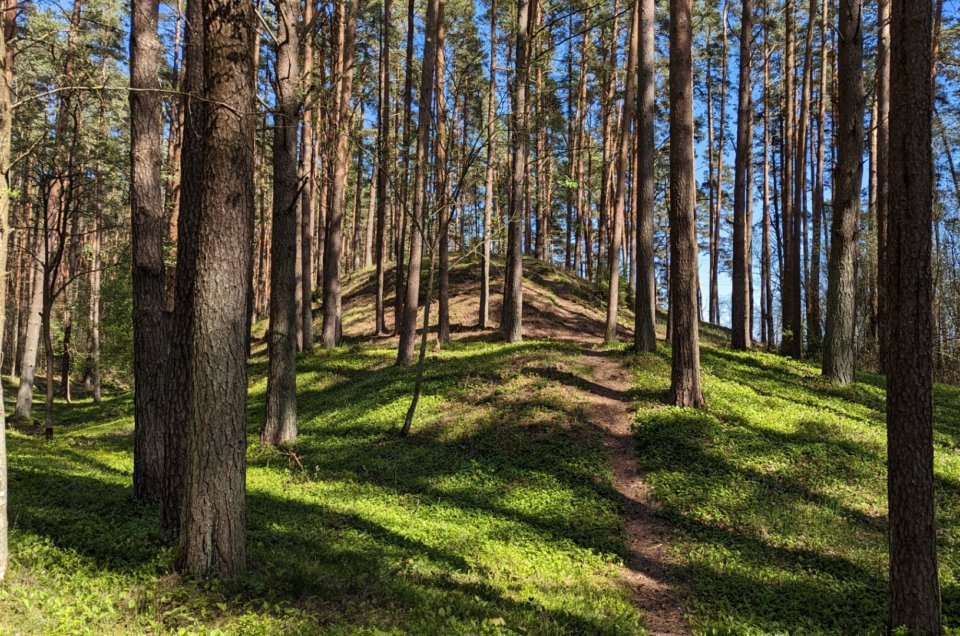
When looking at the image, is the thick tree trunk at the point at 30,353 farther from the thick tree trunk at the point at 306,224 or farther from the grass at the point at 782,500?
the grass at the point at 782,500

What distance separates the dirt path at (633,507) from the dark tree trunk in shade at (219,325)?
448cm

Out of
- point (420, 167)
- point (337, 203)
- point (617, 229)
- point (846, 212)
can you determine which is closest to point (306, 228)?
point (337, 203)

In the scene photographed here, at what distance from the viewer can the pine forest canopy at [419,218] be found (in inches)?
193

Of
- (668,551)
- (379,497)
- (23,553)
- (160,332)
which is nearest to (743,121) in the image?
(668,551)

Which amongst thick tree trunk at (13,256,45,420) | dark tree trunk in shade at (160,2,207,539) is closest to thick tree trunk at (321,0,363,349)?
thick tree trunk at (13,256,45,420)

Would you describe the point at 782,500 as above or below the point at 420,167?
below

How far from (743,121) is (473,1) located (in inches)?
745

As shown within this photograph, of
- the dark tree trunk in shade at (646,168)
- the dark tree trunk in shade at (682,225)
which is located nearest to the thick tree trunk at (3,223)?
the dark tree trunk in shade at (682,225)

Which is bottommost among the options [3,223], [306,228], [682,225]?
[3,223]

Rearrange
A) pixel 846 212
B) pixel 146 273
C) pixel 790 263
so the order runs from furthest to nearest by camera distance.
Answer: pixel 790 263, pixel 846 212, pixel 146 273

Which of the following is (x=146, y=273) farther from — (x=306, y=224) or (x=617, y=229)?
(x=306, y=224)

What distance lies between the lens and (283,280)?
11695 mm

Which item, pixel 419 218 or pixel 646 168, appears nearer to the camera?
pixel 646 168

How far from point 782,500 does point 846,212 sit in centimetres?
843
